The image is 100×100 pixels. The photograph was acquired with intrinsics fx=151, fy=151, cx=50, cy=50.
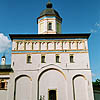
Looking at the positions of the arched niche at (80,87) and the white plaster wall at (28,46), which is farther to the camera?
the white plaster wall at (28,46)

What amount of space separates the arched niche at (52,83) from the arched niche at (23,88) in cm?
121

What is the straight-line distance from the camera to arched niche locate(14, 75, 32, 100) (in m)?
17.6

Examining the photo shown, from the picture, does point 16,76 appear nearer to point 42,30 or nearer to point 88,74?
point 42,30

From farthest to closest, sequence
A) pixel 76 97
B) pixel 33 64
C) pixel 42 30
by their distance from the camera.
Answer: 1. pixel 42 30
2. pixel 33 64
3. pixel 76 97

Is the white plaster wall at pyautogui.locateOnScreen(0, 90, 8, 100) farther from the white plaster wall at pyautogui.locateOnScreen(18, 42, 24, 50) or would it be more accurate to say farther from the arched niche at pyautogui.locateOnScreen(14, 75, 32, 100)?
the white plaster wall at pyautogui.locateOnScreen(18, 42, 24, 50)

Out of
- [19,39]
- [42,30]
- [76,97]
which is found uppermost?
[42,30]

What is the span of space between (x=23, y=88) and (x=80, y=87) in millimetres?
6789

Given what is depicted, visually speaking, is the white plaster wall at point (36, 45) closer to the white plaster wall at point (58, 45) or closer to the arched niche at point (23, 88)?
the white plaster wall at point (58, 45)

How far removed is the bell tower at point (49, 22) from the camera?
69.6 ft

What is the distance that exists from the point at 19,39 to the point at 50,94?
318 inches

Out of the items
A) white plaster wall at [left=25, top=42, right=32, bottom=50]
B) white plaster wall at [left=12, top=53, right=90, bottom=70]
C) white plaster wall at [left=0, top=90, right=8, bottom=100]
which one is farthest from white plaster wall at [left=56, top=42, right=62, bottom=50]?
white plaster wall at [left=0, top=90, right=8, bottom=100]

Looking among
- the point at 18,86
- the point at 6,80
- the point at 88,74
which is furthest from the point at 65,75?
the point at 6,80

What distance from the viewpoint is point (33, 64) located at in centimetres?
1881

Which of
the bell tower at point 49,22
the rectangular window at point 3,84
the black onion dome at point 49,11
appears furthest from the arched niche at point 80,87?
the black onion dome at point 49,11
